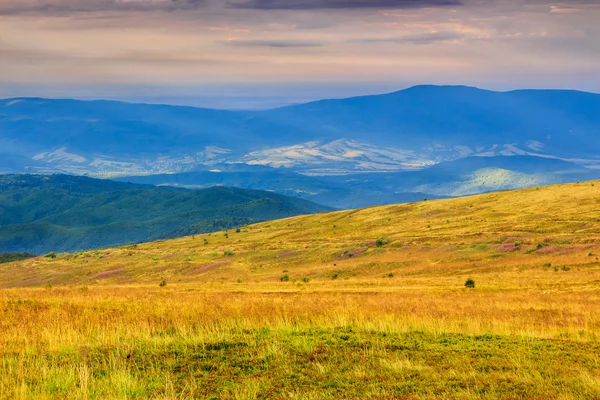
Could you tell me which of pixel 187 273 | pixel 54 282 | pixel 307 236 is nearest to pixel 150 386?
pixel 187 273

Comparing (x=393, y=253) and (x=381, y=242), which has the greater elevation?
(x=393, y=253)

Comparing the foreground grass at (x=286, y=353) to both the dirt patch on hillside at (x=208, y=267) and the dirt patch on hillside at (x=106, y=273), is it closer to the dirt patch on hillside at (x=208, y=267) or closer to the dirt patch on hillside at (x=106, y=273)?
the dirt patch on hillside at (x=208, y=267)

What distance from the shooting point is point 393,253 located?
70750mm

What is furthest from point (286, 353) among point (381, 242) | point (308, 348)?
point (381, 242)

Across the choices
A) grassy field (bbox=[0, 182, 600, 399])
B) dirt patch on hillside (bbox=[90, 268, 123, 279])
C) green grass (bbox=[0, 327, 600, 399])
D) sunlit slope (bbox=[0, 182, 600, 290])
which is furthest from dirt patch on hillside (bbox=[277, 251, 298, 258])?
green grass (bbox=[0, 327, 600, 399])

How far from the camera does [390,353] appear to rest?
595 inches

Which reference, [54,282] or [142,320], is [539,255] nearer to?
[142,320]

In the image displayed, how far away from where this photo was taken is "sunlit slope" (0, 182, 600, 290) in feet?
174

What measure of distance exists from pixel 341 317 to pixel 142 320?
557 cm

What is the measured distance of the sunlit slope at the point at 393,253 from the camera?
174ft

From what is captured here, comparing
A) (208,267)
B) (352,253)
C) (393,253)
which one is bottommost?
(208,267)

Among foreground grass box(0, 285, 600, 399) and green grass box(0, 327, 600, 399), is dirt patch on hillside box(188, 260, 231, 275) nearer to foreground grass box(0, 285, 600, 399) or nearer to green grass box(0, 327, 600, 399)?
foreground grass box(0, 285, 600, 399)

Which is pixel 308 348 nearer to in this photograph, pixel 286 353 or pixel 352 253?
pixel 286 353

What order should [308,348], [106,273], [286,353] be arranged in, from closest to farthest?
[286,353]
[308,348]
[106,273]
